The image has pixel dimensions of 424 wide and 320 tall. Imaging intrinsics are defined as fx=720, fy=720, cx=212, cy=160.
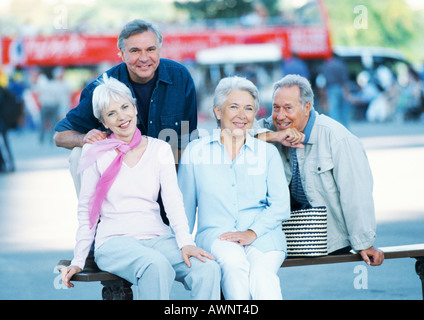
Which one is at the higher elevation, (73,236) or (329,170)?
(329,170)

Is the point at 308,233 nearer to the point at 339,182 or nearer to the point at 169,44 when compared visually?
the point at 339,182

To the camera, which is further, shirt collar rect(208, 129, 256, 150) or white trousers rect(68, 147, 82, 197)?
white trousers rect(68, 147, 82, 197)

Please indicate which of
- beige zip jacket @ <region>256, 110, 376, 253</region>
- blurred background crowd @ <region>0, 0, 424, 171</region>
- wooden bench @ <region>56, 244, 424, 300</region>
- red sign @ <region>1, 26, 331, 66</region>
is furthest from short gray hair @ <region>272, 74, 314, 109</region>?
red sign @ <region>1, 26, 331, 66</region>

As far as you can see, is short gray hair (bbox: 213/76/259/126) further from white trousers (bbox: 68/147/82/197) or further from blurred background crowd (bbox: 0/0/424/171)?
blurred background crowd (bbox: 0/0/424/171)

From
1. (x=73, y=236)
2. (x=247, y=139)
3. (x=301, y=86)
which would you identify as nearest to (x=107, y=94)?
(x=247, y=139)

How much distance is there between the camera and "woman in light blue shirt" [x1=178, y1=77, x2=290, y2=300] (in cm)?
393

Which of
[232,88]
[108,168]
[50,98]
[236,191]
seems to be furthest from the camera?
[50,98]

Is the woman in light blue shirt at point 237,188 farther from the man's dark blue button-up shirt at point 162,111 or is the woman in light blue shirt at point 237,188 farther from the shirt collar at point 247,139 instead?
the man's dark blue button-up shirt at point 162,111

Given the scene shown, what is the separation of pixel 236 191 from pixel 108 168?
0.73 meters

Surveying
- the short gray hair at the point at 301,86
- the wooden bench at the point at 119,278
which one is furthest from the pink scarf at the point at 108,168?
the short gray hair at the point at 301,86

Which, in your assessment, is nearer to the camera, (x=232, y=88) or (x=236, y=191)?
(x=236, y=191)

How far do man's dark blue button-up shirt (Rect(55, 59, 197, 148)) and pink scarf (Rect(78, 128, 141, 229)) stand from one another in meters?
0.54

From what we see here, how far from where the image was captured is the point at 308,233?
4.14 metres
